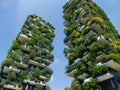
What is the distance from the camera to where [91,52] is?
115 ft

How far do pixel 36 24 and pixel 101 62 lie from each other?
85.5ft

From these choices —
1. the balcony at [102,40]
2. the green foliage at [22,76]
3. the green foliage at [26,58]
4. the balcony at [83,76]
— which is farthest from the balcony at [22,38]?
the balcony at [102,40]

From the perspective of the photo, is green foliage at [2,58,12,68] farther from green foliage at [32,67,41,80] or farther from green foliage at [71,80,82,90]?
green foliage at [71,80,82,90]

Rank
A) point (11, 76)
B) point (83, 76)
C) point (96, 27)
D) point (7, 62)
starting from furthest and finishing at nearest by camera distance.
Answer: point (7, 62), point (11, 76), point (96, 27), point (83, 76)

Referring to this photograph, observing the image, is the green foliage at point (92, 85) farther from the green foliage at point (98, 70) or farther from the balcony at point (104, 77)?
the green foliage at point (98, 70)

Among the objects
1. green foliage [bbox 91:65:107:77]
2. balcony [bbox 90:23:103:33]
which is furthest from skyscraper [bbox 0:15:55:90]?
green foliage [bbox 91:65:107:77]

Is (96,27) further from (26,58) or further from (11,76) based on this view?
(11,76)

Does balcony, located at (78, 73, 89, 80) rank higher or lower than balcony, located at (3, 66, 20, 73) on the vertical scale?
lower

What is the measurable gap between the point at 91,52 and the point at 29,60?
15278 mm

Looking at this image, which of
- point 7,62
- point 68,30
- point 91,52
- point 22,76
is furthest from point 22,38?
point 91,52

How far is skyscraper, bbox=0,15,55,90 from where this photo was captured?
1630 inches

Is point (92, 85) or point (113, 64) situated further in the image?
point (113, 64)

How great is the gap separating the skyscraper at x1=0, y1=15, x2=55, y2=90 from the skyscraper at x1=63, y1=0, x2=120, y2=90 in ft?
23.2

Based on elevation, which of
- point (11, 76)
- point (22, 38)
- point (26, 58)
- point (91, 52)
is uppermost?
point (22, 38)
